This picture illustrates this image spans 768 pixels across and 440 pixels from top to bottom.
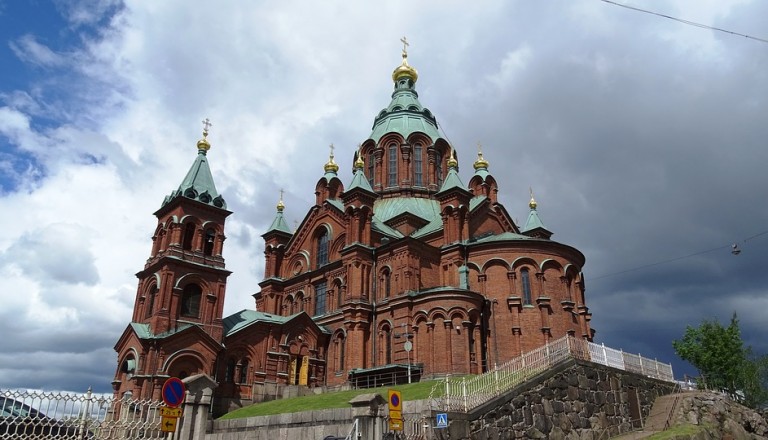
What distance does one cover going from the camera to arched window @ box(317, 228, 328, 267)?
38.8m

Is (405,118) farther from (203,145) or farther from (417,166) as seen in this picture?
(203,145)

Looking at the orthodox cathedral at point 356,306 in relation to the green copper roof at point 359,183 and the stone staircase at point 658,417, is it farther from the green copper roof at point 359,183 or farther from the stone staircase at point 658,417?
the stone staircase at point 658,417

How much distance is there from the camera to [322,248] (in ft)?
129

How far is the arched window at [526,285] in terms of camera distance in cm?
3192

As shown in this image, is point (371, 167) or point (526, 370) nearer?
point (526, 370)

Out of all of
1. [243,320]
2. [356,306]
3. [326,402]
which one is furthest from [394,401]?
[243,320]

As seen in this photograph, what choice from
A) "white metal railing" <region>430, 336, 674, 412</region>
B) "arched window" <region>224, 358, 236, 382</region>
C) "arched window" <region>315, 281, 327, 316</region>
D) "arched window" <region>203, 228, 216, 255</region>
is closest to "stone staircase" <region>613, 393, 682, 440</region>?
"white metal railing" <region>430, 336, 674, 412</region>

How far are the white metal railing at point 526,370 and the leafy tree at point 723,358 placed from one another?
16655mm

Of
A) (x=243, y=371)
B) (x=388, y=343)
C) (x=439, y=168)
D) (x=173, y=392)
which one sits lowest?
(x=173, y=392)

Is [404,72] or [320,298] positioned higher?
[404,72]

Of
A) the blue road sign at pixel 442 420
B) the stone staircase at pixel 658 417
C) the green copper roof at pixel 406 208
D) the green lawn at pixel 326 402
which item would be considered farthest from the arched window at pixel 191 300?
the stone staircase at pixel 658 417

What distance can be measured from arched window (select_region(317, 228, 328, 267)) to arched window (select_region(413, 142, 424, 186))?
8934mm

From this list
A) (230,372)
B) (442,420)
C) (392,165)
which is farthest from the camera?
(392,165)

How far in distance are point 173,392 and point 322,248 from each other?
29.3 m
